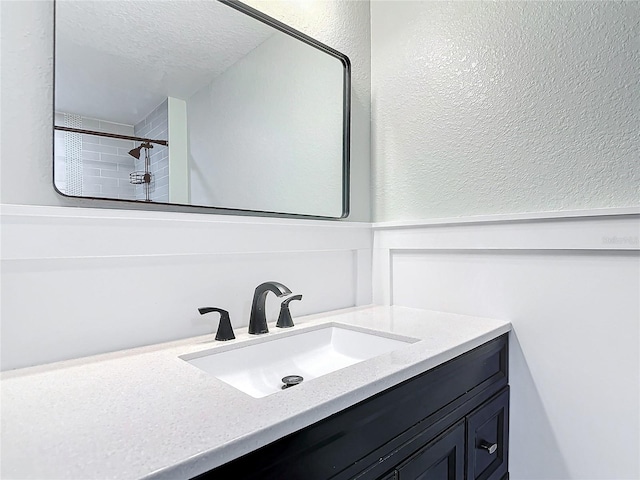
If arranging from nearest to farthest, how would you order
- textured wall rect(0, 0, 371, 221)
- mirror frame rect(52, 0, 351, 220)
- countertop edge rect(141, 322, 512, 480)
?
countertop edge rect(141, 322, 512, 480) → textured wall rect(0, 0, 371, 221) → mirror frame rect(52, 0, 351, 220)

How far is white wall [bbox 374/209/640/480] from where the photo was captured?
96 cm

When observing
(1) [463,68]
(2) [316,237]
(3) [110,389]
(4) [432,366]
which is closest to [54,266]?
(3) [110,389]

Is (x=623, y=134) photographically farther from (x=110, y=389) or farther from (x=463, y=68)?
(x=110, y=389)

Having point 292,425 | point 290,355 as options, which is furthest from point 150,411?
point 290,355

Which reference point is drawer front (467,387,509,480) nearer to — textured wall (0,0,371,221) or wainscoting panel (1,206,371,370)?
wainscoting panel (1,206,371,370)

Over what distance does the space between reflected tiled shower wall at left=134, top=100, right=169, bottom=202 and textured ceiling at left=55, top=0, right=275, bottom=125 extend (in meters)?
0.02

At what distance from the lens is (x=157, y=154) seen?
37.2 inches

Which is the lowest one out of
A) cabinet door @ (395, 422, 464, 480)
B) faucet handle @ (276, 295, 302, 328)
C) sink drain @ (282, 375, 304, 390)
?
cabinet door @ (395, 422, 464, 480)

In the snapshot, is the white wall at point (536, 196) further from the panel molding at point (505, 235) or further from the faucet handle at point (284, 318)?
the faucet handle at point (284, 318)

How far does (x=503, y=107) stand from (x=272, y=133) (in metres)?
0.71

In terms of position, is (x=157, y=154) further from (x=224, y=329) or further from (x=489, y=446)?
(x=489, y=446)

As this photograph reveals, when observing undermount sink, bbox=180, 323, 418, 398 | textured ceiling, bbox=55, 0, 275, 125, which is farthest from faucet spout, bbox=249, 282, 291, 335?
textured ceiling, bbox=55, 0, 275, 125

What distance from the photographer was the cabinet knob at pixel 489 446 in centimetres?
103

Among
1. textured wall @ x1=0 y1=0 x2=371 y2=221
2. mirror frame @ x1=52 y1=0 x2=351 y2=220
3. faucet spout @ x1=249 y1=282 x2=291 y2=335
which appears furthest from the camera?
faucet spout @ x1=249 y1=282 x2=291 y2=335
